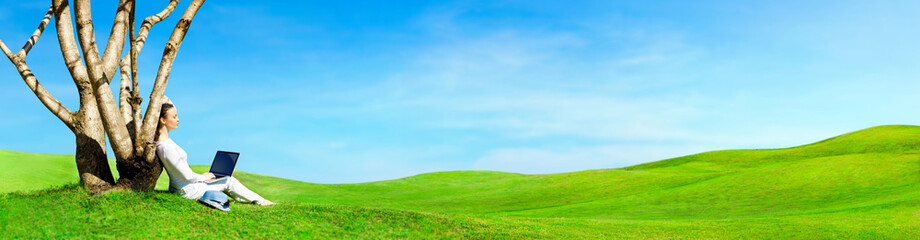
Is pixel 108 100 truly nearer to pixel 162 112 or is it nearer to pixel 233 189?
pixel 162 112

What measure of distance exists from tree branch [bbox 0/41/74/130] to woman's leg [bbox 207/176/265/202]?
333cm

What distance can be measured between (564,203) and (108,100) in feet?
77.5

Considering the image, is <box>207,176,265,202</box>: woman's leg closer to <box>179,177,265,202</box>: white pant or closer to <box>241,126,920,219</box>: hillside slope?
<box>179,177,265,202</box>: white pant

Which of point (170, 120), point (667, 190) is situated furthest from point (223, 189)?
point (667, 190)

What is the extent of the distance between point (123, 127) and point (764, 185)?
27.4 meters

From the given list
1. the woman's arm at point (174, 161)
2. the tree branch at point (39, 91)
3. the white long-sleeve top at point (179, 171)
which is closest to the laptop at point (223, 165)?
the white long-sleeve top at point (179, 171)

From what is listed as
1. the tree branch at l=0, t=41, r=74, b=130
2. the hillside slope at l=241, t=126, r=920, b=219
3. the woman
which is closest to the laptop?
the woman

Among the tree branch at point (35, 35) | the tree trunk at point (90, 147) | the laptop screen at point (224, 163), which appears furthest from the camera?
the tree branch at point (35, 35)

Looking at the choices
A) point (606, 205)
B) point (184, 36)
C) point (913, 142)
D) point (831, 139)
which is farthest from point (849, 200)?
point (831, 139)

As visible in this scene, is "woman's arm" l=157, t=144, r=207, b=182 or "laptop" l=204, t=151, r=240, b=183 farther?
"laptop" l=204, t=151, r=240, b=183

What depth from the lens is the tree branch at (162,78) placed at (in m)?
12.3

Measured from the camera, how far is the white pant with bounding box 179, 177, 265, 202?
485 inches

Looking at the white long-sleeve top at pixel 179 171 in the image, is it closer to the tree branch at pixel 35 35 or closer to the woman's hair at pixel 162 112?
the woman's hair at pixel 162 112

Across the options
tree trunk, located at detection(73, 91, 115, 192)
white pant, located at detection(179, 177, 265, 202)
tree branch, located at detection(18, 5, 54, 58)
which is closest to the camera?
white pant, located at detection(179, 177, 265, 202)
